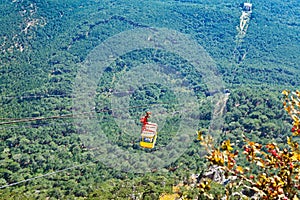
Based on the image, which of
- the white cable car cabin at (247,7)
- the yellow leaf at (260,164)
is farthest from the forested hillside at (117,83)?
the yellow leaf at (260,164)

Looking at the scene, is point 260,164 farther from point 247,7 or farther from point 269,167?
point 247,7

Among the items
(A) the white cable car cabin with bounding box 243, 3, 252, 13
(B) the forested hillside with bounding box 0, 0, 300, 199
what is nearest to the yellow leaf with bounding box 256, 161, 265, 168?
(B) the forested hillside with bounding box 0, 0, 300, 199

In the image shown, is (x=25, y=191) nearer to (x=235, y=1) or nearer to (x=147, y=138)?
(x=147, y=138)

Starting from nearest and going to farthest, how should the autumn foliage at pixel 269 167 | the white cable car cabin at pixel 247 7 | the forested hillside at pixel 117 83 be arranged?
the autumn foliage at pixel 269 167 < the forested hillside at pixel 117 83 < the white cable car cabin at pixel 247 7

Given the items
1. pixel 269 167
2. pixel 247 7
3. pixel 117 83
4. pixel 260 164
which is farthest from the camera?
pixel 247 7

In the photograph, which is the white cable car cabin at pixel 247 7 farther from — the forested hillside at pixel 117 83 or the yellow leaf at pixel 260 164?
the yellow leaf at pixel 260 164

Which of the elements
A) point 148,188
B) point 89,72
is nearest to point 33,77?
point 89,72

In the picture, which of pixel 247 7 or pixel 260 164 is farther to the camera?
pixel 247 7

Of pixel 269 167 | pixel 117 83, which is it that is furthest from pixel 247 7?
pixel 269 167

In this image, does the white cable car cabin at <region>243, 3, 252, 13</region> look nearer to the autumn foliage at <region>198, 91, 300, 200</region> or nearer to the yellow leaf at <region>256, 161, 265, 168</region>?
the autumn foliage at <region>198, 91, 300, 200</region>
